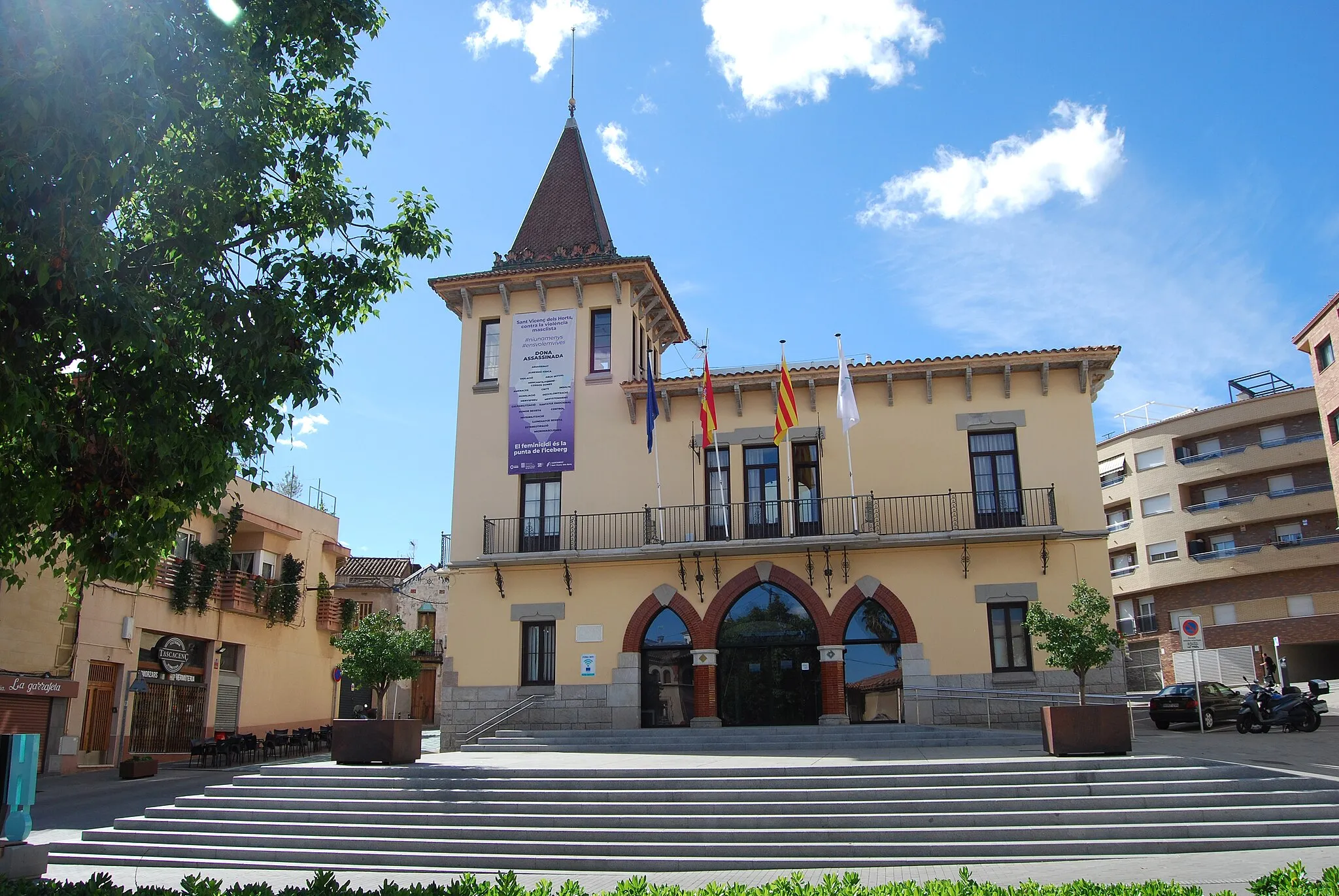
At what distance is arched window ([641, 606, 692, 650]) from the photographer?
73.7 feet

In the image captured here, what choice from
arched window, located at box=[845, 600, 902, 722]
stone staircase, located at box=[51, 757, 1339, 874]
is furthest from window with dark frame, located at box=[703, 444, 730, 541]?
stone staircase, located at box=[51, 757, 1339, 874]

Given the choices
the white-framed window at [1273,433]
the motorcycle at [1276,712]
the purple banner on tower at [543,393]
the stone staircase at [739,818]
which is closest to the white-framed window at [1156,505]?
the white-framed window at [1273,433]

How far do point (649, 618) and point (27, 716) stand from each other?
14.4 metres

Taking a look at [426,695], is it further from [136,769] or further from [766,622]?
[766,622]

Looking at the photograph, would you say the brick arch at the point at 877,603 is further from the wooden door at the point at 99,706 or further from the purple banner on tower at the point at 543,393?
the wooden door at the point at 99,706

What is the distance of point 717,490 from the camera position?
2303 centimetres

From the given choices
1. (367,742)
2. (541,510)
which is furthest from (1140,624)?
(367,742)

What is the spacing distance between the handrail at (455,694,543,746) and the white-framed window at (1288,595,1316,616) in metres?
36.2

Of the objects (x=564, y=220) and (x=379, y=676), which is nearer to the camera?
(x=379, y=676)

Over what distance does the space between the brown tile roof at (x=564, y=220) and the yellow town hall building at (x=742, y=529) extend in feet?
2.55

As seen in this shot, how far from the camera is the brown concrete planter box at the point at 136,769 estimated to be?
71.6 ft

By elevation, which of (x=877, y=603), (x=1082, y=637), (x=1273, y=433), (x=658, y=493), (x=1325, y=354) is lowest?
(x=1082, y=637)

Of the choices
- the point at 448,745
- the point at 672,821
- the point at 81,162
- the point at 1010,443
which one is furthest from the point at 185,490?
the point at 1010,443

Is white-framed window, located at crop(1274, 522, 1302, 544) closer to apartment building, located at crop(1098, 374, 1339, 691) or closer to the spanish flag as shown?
apartment building, located at crop(1098, 374, 1339, 691)
